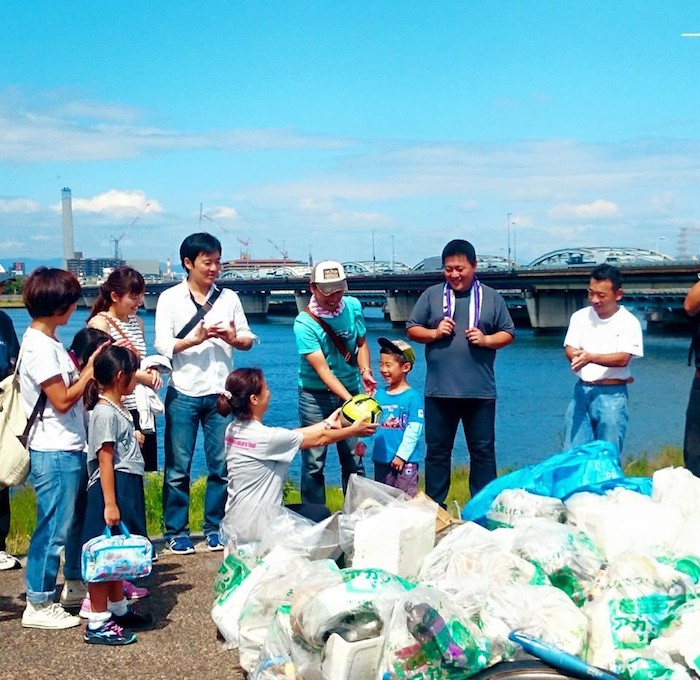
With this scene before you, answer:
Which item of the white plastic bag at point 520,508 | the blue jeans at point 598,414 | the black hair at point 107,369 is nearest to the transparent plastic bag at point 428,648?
the white plastic bag at point 520,508

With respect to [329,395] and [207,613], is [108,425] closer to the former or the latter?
[207,613]

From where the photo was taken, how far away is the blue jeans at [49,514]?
4391 millimetres

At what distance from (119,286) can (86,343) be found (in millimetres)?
453

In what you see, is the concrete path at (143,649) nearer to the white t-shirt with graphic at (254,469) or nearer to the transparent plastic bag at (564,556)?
the white t-shirt with graphic at (254,469)

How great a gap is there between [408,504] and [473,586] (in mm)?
863

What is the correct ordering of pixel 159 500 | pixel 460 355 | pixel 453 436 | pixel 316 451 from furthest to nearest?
1. pixel 159 500
2. pixel 453 436
3. pixel 460 355
4. pixel 316 451

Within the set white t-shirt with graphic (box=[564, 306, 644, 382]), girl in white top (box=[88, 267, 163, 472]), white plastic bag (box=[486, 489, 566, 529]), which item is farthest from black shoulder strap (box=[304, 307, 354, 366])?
white t-shirt with graphic (box=[564, 306, 644, 382])

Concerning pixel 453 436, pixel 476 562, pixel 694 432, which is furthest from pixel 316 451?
pixel 694 432

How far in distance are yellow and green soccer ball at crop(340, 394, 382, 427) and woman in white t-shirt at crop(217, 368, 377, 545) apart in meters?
0.33

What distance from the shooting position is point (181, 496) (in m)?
5.57

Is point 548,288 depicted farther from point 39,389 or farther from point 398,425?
point 39,389

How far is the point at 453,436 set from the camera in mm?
6055

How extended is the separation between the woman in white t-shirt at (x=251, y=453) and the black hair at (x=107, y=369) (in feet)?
1.78

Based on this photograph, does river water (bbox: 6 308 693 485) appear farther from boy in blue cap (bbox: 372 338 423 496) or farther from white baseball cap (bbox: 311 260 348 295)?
white baseball cap (bbox: 311 260 348 295)
